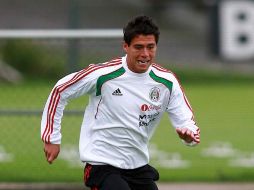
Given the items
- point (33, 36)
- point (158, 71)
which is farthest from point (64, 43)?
point (158, 71)

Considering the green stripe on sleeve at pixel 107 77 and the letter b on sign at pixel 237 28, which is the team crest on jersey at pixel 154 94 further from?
the letter b on sign at pixel 237 28

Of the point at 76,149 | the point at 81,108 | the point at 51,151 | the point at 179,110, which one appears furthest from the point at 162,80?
the point at 76,149

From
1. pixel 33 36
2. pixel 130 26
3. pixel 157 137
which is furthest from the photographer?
pixel 157 137

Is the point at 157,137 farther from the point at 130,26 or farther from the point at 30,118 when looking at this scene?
the point at 130,26

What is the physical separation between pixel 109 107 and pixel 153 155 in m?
4.29

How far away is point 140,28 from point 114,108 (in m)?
0.59

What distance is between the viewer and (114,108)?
6824 millimetres

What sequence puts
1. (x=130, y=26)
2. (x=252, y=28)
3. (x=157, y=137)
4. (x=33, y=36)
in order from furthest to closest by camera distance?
1. (x=157, y=137)
2. (x=252, y=28)
3. (x=33, y=36)
4. (x=130, y=26)

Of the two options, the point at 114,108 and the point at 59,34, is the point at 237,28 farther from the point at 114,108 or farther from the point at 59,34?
the point at 114,108

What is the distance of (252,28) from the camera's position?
1079 cm

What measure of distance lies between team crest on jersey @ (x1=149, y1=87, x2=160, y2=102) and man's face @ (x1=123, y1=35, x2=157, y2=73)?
213 millimetres

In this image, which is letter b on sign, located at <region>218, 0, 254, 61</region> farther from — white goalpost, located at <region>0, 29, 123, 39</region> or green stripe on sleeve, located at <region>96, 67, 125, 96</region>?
green stripe on sleeve, located at <region>96, 67, 125, 96</region>

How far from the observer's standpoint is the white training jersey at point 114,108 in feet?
22.3

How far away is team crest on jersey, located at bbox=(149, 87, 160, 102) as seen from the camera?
6.85m
